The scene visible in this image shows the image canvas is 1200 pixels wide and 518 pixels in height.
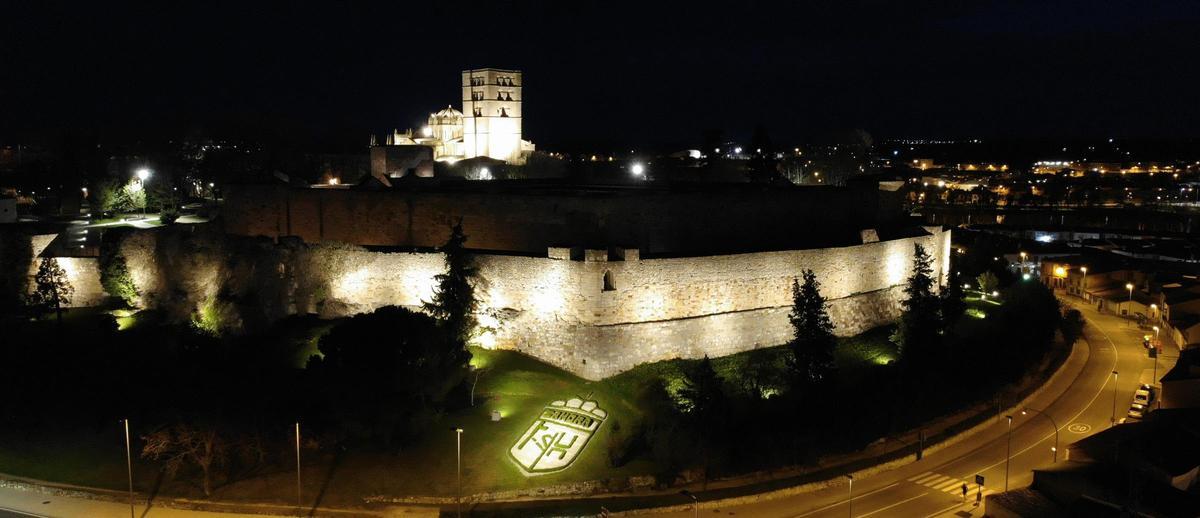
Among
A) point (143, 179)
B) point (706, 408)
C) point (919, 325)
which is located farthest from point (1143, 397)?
point (143, 179)

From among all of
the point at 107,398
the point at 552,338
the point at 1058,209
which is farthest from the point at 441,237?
the point at 1058,209

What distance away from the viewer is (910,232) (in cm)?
3047

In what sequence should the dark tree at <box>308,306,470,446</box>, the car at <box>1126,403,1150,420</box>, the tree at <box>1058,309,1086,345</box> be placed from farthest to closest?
the tree at <box>1058,309,1086,345</box>, the car at <box>1126,403,1150,420</box>, the dark tree at <box>308,306,470,446</box>

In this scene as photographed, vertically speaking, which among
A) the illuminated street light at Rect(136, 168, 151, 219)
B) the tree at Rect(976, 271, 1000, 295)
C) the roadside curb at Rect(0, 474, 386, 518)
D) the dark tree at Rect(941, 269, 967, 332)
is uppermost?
the illuminated street light at Rect(136, 168, 151, 219)

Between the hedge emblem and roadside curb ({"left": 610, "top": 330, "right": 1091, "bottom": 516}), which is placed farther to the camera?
the hedge emblem

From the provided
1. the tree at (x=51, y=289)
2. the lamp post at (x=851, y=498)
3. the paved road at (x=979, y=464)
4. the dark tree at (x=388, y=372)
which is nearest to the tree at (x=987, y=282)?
the paved road at (x=979, y=464)

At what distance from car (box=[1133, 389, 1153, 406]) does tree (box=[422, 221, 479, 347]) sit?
19.0 meters

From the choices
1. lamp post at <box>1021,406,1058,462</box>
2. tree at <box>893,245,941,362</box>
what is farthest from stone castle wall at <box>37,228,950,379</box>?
lamp post at <box>1021,406,1058,462</box>

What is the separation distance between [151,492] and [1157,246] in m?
57.3

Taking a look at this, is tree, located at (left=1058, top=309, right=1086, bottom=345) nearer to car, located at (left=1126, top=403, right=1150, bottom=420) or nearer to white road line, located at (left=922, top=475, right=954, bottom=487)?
car, located at (left=1126, top=403, right=1150, bottom=420)

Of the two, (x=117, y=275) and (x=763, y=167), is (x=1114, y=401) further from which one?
(x=117, y=275)

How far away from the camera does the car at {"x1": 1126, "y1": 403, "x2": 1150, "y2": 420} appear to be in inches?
926

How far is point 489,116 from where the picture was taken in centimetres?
5341

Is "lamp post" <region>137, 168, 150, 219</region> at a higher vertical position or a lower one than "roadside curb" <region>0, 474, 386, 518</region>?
higher
